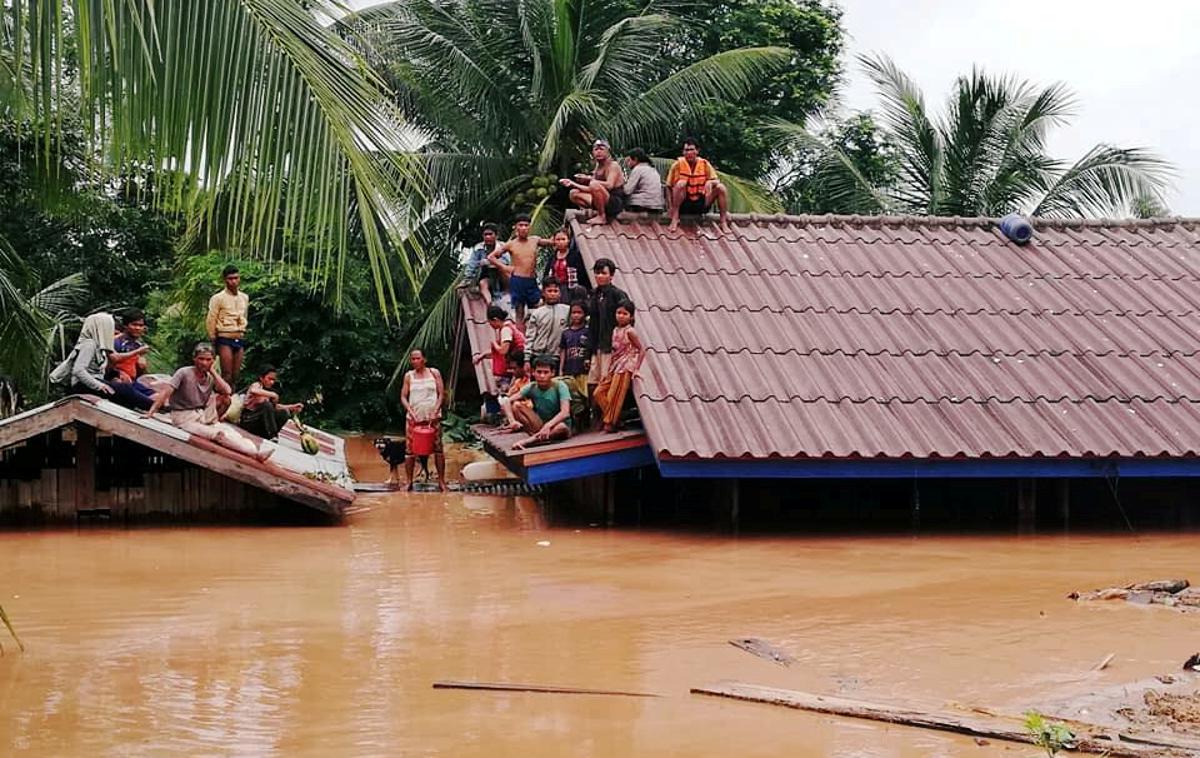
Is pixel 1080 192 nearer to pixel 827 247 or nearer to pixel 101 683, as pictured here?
pixel 827 247

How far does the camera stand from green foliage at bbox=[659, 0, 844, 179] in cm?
2388

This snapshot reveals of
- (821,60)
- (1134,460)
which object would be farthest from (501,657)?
(821,60)

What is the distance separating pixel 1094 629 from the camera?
25.2ft

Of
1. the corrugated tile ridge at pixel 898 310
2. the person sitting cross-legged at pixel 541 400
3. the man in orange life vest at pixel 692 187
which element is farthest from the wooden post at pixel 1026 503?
the man in orange life vest at pixel 692 187

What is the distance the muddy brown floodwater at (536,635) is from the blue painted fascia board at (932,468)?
0.57 meters

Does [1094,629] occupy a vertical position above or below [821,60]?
below

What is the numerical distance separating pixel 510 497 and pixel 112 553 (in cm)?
490

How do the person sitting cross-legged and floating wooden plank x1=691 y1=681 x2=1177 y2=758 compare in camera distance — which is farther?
the person sitting cross-legged

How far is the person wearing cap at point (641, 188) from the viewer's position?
14695mm

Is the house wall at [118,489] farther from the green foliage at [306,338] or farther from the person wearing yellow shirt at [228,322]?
the green foliage at [306,338]

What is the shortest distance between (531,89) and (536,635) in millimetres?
15096

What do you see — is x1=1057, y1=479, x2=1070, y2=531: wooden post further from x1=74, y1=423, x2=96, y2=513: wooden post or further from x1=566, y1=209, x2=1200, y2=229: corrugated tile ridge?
x1=74, y1=423, x2=96, y2=513: wooden post

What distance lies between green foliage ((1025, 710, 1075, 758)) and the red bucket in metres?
10.3

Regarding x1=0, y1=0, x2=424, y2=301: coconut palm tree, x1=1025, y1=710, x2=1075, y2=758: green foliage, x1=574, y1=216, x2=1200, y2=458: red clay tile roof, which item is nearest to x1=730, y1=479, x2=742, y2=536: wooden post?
x1=574, y1=216, x2=1200, y2=458: red clay tile roof
